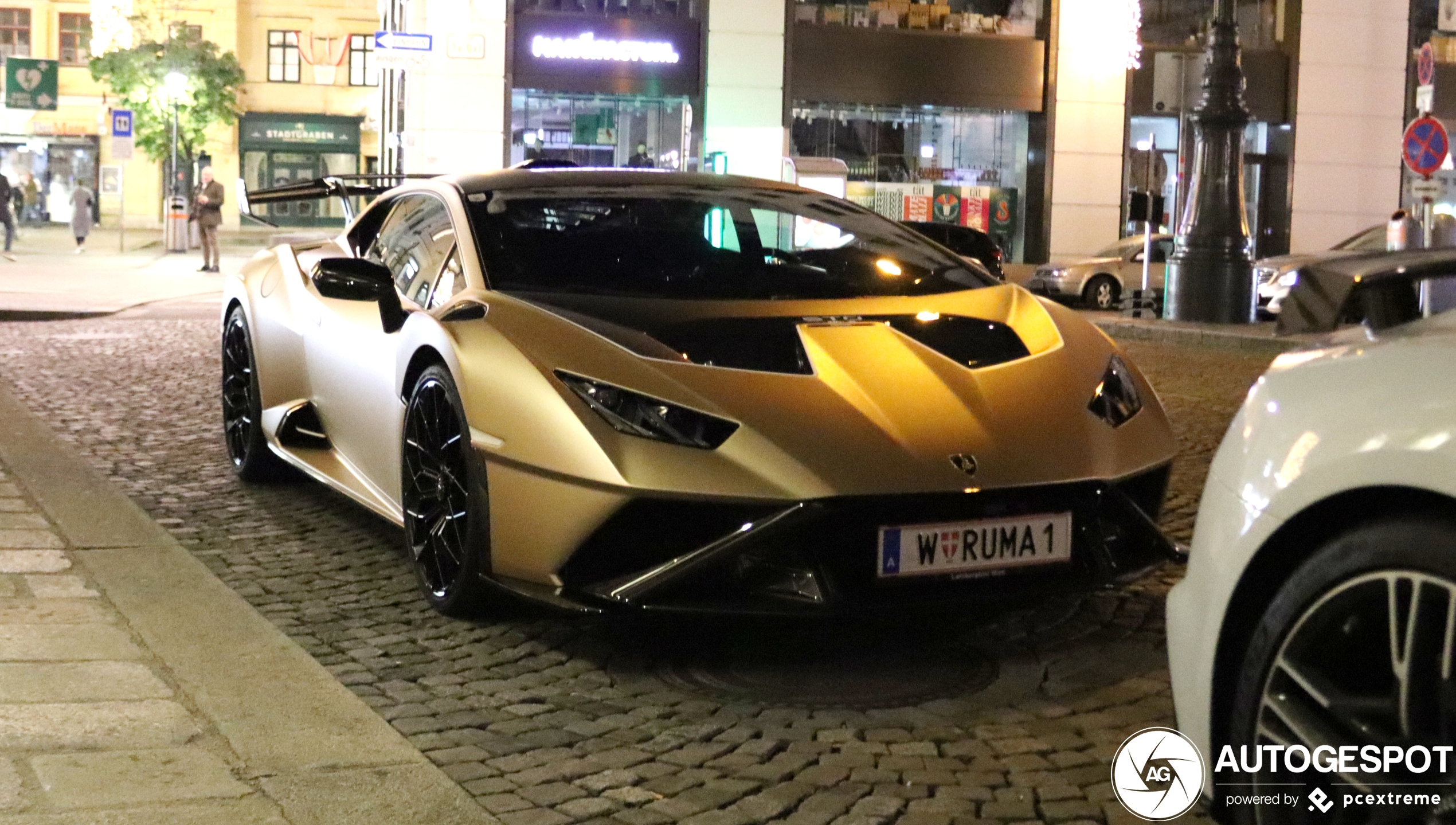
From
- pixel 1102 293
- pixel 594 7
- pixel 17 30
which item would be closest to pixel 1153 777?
pixel 1102 293

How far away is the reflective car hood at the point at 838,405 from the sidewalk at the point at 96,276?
7.59 metres

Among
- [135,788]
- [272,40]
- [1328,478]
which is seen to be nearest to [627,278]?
[135,788]

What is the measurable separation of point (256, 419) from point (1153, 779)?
4.51 meters

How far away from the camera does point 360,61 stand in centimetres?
5828

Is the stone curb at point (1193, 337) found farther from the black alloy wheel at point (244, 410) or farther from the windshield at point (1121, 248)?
the black alloy wheel at point (244, 410)

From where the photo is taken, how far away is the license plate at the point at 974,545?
4012 millimetres

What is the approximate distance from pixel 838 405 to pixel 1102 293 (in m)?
Answer: 21.6

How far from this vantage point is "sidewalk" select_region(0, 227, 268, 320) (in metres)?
18.5

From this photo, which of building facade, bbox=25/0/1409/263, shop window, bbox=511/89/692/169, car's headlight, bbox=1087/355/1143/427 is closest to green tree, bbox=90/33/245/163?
building facade, bbox=25/0/1409/263

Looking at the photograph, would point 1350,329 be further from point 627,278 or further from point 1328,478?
point 627,278

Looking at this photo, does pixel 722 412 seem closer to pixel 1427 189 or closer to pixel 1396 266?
pixel 1396 266

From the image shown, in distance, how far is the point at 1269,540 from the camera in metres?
2.47

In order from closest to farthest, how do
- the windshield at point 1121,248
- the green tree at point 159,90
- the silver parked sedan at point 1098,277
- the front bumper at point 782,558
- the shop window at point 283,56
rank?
the front bumper at point 782,558 → the silver parked sedan at point 1098,277 → the windshield at point 1121,248 → the green tree at point 159,90 → the shop window at point 283,56

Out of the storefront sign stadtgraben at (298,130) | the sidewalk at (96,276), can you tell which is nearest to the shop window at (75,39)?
the storefront sign stadtgraben at (298,130)
